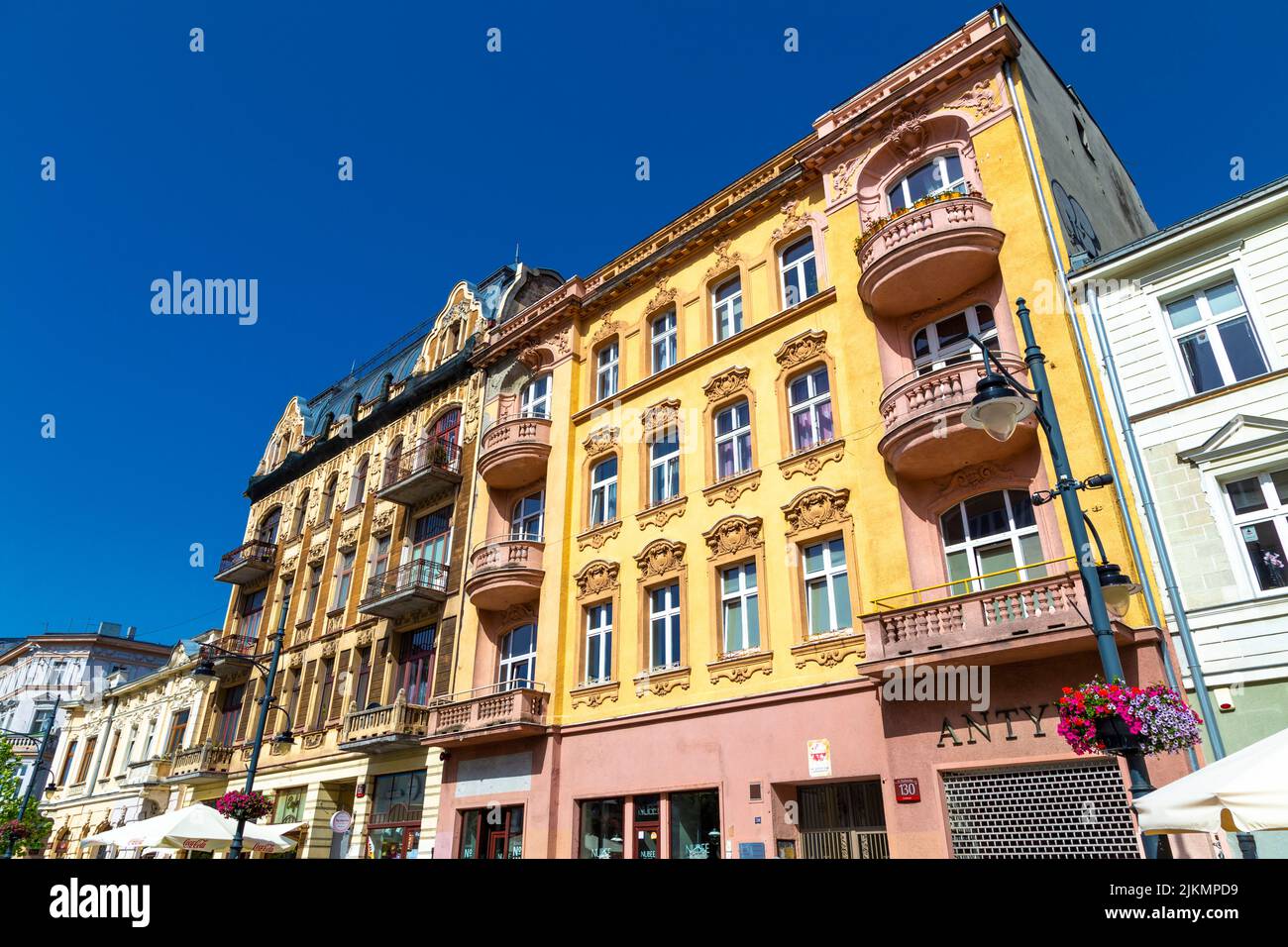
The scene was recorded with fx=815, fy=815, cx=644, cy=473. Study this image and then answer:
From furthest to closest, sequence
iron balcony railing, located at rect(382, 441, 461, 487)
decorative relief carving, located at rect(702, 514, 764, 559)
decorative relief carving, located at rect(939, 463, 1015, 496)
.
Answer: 1. iron balcony railing, located at rect(382, 441, 461, 487)
2. decorative relief carving, located at rect(702, 514, 764, 559)
3. decorative relief carving, located at rect(939, 463, 1015, 496)

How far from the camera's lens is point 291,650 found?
3009cm

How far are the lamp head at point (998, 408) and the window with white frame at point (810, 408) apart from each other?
8307mm

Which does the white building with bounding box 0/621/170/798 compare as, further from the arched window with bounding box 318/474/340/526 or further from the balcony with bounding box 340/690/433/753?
the balcony with bounding box 340/690/433/753

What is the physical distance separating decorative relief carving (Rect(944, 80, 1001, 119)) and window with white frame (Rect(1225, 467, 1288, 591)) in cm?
920

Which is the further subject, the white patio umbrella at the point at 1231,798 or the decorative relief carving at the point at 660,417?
the decorative relief carving at the point at 660,417

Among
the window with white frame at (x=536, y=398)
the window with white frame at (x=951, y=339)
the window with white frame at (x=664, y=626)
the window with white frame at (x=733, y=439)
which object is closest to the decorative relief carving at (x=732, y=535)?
the window with white frame at (x=733, y=439)

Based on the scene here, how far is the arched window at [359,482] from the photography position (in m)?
31.6

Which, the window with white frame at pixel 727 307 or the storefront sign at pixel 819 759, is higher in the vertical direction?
the window with white frame at pixel 727 307

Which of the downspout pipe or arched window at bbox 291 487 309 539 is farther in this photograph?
arched window at bbox 291 487 309 539

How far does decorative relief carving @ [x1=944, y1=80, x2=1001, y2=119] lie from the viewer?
672 inches

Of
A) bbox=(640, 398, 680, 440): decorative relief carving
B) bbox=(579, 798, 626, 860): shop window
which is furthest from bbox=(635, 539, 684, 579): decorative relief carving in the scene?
bbox=(579, 798, 626, 860): shop window

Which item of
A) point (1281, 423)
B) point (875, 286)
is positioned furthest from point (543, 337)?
point (1281, 423)

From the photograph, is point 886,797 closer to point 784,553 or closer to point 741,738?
point 741,738

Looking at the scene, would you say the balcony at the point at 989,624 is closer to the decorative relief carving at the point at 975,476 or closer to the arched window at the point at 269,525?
the decorative relief carving at the point at 975,476
